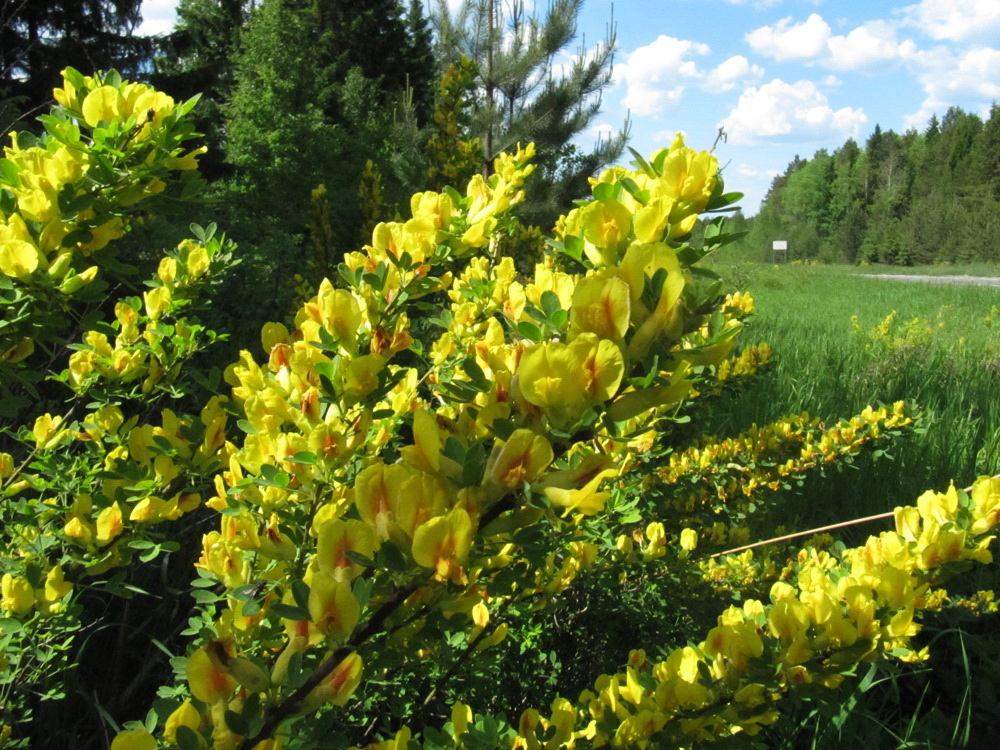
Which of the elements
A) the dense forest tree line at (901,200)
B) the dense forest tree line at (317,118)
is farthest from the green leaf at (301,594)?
the dense forest tree line at (901,200)

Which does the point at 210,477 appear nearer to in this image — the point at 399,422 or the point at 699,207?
the point at 399,422

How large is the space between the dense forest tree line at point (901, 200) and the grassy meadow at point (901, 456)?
20.5 m

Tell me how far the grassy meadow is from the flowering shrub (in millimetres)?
361

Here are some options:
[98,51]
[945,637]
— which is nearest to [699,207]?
[945,637]

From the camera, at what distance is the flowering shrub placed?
1.73 ft

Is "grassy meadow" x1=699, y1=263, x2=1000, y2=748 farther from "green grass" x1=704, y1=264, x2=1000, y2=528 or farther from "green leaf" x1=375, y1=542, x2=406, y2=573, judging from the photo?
"green leaf" x1=375, y1=542, x2=406, y2=573

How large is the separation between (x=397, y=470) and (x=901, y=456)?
115 inches

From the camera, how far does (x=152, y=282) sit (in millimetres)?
1195

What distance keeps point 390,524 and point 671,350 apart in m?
0.24

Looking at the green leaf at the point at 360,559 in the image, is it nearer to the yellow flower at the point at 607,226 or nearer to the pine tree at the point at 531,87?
the yellow flower at the point at 607,226

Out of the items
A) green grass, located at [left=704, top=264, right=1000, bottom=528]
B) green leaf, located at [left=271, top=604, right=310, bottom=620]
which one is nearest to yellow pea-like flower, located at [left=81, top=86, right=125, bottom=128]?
green leaf, located at [left=271, top=604, right=310, bottom=620]

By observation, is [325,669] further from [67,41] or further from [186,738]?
[67,41]

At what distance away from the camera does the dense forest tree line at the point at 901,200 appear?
3675cm

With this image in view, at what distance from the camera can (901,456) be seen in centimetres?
293
